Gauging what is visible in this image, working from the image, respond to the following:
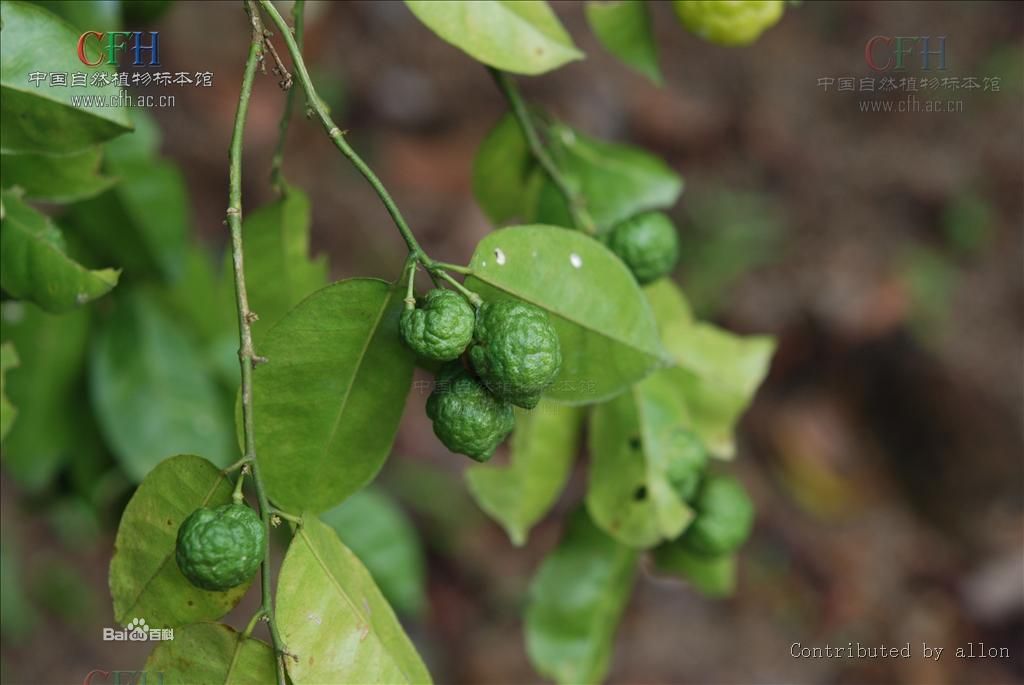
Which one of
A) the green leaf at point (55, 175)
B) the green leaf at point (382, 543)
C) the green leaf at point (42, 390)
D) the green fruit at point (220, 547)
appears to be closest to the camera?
the green fruit at point (220, 547)

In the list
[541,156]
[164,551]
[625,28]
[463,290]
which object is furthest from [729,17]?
[164,551]

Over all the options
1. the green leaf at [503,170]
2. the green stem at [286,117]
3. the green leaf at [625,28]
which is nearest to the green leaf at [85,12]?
the green stem at [286,117]

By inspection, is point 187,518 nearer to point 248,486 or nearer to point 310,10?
point 248,486

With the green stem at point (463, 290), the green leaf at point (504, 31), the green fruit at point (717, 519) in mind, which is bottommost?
the green fruit at point (717, 519)

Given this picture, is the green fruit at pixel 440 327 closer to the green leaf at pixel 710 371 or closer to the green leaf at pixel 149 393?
the green leaf at pixel 710 371

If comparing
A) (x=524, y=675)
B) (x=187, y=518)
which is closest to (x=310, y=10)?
(x=524, y=675)

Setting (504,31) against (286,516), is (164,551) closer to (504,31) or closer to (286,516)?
(286,516)

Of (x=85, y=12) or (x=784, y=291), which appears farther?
(x=784, y=291)
